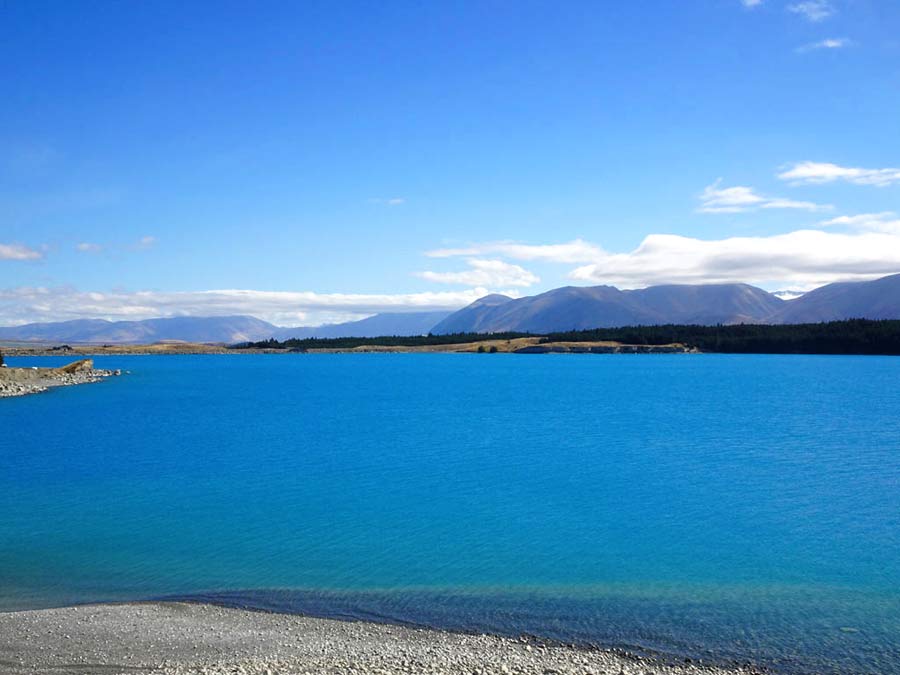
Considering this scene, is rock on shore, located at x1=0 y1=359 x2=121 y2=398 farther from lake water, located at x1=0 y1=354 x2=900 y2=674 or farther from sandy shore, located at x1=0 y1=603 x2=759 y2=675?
sandy shore, located at x1=0 y1=603 x2=759 y2=675

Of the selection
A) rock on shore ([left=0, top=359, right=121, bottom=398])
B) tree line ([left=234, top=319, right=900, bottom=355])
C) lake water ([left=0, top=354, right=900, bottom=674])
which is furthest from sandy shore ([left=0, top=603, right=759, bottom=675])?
tree line ([left=234, top=319, right=900, bottom=355])

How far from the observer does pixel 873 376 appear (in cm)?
7688

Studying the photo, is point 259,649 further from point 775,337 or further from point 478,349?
point 478,349

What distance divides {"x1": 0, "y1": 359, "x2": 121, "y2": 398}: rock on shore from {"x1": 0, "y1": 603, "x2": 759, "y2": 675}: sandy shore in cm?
6221

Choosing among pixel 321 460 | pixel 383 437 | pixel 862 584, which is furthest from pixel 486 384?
pixel 862 584

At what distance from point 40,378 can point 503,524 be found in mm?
78908

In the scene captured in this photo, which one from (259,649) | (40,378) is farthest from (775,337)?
(259,649)

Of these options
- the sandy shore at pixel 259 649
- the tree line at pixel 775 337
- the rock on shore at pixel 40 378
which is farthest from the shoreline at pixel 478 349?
the sandy shore at pixel 259 649

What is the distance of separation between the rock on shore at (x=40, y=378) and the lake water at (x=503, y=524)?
32.7m

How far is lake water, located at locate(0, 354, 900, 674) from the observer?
1231 centimetres

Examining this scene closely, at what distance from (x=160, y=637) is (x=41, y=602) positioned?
3.73 meters

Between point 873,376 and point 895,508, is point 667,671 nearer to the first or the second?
point 895,508

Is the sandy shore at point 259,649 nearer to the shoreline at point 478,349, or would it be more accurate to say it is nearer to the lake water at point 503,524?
the lake water at point 503,524

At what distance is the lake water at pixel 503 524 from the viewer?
12.3m
